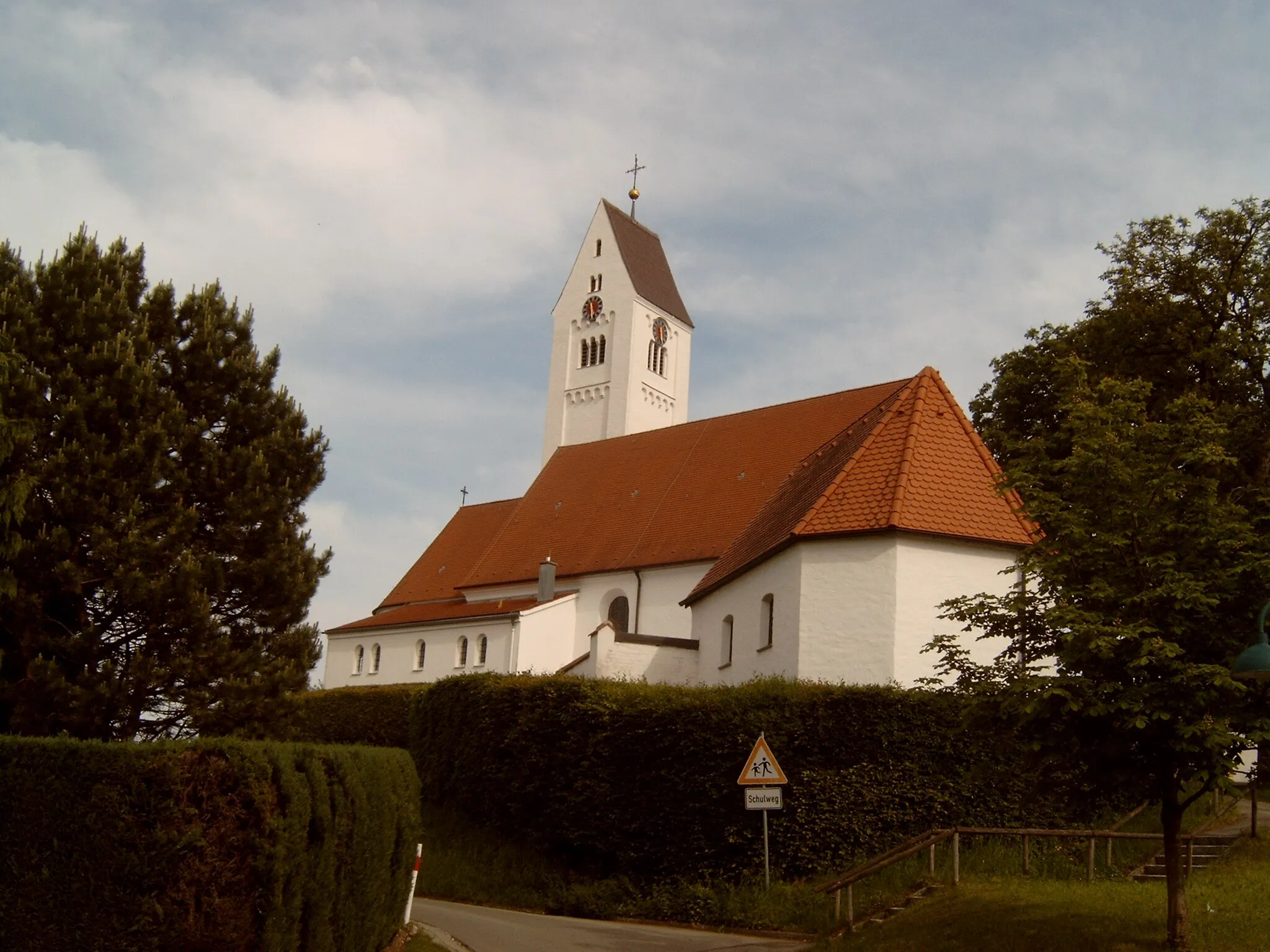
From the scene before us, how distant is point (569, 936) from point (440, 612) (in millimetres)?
30045

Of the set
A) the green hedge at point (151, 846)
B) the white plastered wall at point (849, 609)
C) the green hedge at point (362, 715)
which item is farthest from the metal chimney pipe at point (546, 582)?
the green hedge at point (151, 846)

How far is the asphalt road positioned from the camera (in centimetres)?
1595

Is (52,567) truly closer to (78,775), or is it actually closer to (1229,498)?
(78,775)

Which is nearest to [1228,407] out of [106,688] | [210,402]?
[210,402]

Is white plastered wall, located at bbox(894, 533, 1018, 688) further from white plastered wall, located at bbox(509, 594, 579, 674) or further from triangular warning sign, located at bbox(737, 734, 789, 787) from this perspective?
white plastered wall, located at bbox(509, 594, 579, 674)

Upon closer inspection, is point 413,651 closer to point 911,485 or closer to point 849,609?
point 849,609

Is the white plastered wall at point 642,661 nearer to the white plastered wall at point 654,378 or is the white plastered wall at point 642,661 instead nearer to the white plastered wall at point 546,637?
the white plastered wall at point 546,637

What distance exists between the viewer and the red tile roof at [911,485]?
24.6 m

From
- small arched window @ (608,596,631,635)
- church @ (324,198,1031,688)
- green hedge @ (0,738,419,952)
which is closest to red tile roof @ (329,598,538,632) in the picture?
church @ (324,198,1031,688)

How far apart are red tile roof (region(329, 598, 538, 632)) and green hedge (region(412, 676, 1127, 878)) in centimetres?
2009

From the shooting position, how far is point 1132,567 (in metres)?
13.4

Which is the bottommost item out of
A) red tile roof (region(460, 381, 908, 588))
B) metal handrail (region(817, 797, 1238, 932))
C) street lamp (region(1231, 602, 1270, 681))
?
metal handrail (region(817, 797, 1238, 932))

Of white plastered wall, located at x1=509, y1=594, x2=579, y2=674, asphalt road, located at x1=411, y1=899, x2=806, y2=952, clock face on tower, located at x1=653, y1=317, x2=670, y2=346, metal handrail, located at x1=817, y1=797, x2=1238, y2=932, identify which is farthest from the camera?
clock face on tower, located at x1=653, y1=317, x2=670, y2=346

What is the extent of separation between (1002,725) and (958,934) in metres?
2.57
